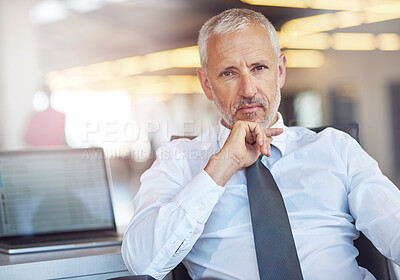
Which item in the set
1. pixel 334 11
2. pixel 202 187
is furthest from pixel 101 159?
pixel 334 11

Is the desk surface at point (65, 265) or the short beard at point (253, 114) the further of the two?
the short beard at point (253, 114)

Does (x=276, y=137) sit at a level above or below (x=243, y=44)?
below

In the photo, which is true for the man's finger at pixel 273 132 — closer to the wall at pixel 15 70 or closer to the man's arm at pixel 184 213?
the man's arm at pixel 184 213

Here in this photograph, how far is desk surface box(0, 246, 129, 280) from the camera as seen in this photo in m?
1.34

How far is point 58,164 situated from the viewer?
167 centimetres

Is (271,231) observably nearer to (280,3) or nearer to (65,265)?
(65,265)

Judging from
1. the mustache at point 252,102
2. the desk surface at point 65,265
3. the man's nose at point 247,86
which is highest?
the man's nose at point 247,86

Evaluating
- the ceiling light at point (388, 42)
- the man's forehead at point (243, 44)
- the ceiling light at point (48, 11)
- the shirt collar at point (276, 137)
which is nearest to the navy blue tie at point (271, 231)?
the shirt collar at point (276, 137)

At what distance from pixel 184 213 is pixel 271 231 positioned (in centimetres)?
25

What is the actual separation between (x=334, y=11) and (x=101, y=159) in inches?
266

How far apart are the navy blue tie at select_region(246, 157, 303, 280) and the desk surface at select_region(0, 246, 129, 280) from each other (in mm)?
446

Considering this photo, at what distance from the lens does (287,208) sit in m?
1.49

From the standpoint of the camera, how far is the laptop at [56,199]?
1.61m

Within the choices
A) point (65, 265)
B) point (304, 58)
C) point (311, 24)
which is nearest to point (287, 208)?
point (65, 265)
